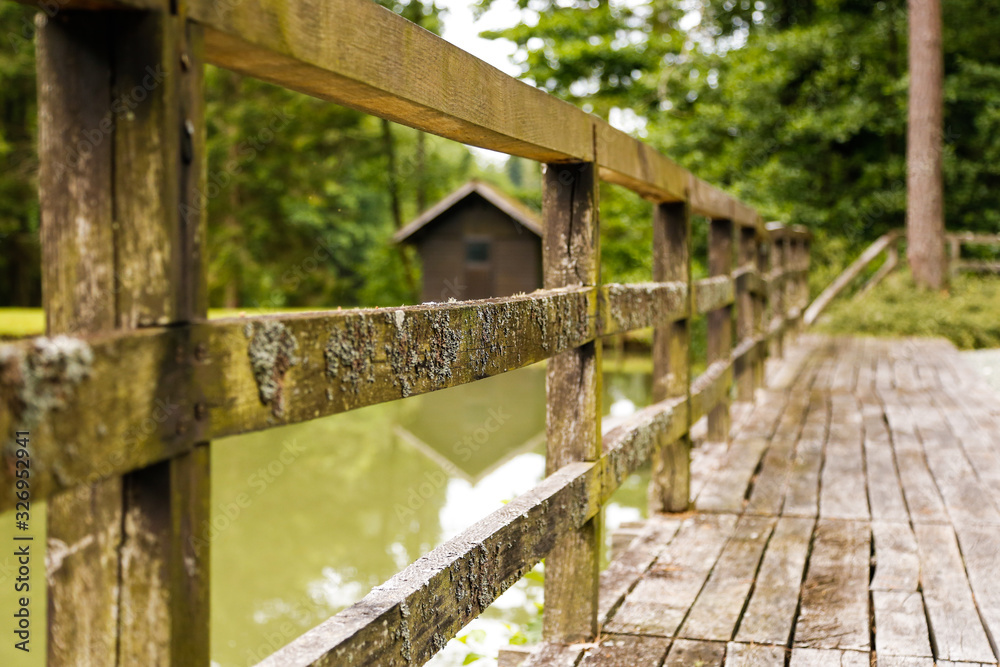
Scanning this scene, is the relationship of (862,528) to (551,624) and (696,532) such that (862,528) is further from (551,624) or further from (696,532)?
(551,624)

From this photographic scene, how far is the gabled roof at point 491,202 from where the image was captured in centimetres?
1950

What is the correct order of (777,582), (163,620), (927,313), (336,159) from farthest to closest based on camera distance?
(336,159), (927,313), (777,582), (163,620)

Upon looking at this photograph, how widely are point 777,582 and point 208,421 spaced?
6.88ft

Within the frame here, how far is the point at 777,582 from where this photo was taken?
8.52ft

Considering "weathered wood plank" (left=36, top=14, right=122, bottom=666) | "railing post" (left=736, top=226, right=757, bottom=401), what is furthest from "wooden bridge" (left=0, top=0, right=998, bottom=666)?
"railing post" (left=736, top=226, right=757, bottom=401)

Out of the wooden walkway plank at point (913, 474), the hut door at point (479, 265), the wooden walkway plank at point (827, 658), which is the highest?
the hut door at point (479, 265)

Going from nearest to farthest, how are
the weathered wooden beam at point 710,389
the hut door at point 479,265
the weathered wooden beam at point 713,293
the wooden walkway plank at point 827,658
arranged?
the wooden walkway plank at point 827,658 → the weathered wooden beam at point 710,389 → the weathered wooden beam at point 713,293 → the hut door at point 479,265

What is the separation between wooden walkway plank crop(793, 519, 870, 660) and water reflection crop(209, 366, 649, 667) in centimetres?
103

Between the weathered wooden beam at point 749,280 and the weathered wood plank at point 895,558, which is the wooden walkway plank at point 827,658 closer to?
the weathered wood plank at point 895,558

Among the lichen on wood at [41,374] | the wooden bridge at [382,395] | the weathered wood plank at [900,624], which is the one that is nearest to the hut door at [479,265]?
the wooden bridge at [382,395]

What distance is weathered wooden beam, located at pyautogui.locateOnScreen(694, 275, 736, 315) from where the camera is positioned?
12.0 ft

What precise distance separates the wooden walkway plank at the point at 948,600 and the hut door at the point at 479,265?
21371mm

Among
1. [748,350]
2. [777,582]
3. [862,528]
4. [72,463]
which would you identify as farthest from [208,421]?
[748,350]

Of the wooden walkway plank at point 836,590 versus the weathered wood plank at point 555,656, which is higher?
the wooden walkway plank at point 836,590
